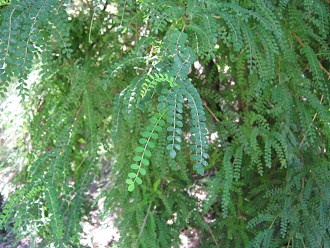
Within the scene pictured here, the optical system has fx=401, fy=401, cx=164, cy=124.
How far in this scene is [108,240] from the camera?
2.75m

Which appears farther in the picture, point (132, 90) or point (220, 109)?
point (220, 109)

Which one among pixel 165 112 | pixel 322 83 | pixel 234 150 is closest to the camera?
pixel 165 112

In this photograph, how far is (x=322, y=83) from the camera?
6.19 ft

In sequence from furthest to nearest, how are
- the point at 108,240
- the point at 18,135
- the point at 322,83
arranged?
the point at 108,240, the point at 18,135, the point at 322,83

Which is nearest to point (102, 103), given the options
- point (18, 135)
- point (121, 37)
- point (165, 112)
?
point (121, 37)

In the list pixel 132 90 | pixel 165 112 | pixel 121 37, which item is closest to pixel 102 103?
pixel 121 37

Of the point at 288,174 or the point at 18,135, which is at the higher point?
the point at 18,135

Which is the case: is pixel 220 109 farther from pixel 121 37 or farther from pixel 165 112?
pixel 165 112

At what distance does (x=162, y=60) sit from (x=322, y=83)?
1.02m

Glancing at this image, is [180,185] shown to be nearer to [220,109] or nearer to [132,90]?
[220,109]

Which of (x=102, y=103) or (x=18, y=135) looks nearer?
(x=102, y=103)

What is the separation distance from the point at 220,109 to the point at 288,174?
0.54 meters

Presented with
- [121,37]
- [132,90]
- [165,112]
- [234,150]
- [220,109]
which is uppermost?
[121,37]

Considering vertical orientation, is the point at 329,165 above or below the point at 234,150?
below
